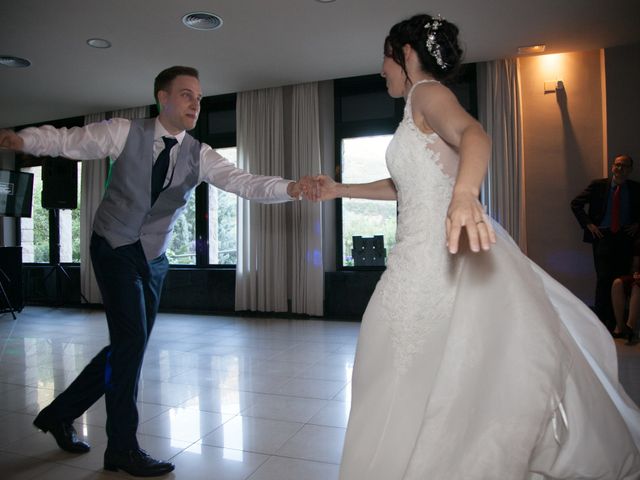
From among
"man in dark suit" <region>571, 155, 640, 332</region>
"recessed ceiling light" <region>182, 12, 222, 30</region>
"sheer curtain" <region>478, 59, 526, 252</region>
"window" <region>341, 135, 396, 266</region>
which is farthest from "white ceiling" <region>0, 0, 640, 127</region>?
"man in dark suit" <region>571, 155, 640, 332</region>

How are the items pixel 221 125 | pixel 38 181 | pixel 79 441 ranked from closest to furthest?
pixel 79 441, pixel 221 125, pixel 38 181

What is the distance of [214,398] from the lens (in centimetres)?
302

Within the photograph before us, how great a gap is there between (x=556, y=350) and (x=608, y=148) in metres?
5.12

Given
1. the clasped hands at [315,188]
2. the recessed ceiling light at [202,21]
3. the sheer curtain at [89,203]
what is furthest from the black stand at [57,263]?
the clasped hands at [315,188]

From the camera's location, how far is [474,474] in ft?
3.65

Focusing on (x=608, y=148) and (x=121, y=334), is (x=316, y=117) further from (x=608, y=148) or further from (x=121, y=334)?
(x=121, y=334)

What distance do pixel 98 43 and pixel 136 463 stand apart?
466 centimetres

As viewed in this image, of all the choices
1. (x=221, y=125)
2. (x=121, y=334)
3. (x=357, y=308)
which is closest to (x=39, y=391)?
(x=121, y=334)

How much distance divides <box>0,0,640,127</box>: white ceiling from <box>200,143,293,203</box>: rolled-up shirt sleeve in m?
2.49

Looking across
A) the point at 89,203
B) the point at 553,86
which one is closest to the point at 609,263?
the point at 553,86

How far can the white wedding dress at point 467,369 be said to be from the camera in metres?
1.12

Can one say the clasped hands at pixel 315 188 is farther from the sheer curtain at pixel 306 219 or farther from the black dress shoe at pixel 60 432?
the sheer curtain at pixel 306 219

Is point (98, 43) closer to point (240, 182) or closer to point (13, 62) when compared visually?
point (13, 62)

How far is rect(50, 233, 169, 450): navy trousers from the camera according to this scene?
1.96 meters
